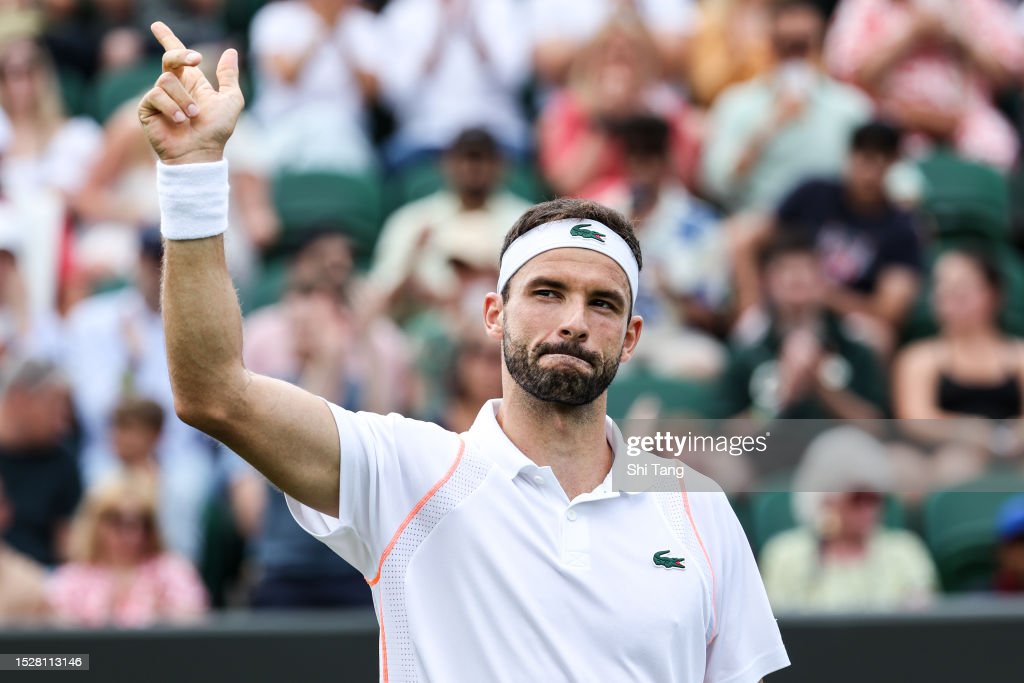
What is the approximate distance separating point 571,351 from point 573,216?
380mm

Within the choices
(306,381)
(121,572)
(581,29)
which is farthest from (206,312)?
(581,29)

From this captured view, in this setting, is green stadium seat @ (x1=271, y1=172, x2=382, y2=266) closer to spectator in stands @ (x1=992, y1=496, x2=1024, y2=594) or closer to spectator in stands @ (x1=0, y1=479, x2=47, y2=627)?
spectator in stands @ (x1=0, y1=479, x2=47, y2=627)

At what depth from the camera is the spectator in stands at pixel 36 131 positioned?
28.1 feet

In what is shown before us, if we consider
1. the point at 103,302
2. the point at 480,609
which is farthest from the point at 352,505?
the point at 103,302

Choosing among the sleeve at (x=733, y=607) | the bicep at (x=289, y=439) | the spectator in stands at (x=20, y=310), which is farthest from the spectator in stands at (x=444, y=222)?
the bicep at (x=289, y=439)

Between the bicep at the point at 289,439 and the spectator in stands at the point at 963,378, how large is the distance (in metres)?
4.52

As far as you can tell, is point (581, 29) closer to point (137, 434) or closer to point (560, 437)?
point (137, 434)

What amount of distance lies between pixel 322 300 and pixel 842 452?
2.56 meters

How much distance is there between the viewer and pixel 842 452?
22.1 ft

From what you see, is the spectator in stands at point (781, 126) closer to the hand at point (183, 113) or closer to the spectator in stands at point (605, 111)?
the spectator in stands at point (605, 111)

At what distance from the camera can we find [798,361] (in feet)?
23.5

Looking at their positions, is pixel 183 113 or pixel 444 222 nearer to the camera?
pixel 183 113

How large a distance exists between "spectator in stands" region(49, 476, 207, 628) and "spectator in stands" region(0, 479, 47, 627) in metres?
0.06

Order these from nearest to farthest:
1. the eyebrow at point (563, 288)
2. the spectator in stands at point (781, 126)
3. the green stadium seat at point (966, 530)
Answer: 1. the eyebrow at point (563, 288)
2. the green stadium seat at point (966, 530)
3. the spectator in stands at point (781, 126)
